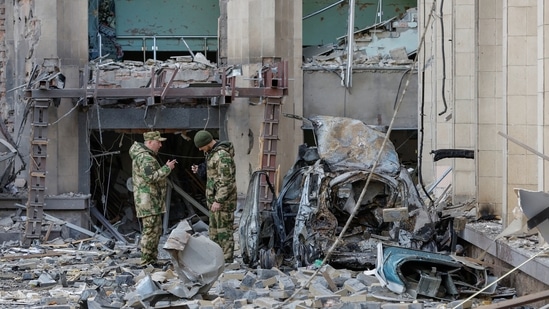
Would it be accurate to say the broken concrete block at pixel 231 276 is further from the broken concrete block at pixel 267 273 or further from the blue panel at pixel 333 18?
the blue panel at pixel 333 18

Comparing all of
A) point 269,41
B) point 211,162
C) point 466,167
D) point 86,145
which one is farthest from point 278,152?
point 211,162

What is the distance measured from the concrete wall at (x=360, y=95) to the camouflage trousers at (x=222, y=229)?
1172 cm

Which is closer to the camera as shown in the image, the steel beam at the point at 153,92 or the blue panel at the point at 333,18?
the steel beam at the point at 153,92

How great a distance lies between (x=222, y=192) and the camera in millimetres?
16094

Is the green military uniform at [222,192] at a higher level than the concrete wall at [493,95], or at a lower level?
Result: lower

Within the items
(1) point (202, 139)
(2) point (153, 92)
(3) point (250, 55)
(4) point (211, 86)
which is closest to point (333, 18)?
(3) point (250, 55)

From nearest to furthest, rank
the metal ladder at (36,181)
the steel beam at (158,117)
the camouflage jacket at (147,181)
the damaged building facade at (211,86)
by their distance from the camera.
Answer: the camouflage jacket at (147,181)
the metal ladder at (36,181)
the damaged building facade at (211,86)
the steel beam at (158,117)

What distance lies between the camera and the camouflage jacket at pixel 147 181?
16.4 meters

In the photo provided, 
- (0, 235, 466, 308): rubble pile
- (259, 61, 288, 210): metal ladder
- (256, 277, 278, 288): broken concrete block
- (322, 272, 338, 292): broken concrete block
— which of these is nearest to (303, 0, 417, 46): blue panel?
(259, 61, 288, 210): metal ladder

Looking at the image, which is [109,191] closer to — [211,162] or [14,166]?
[14,166]

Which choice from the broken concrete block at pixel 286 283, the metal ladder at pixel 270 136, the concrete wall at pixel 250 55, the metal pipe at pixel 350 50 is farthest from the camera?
the metal pipe at pixel 350 50

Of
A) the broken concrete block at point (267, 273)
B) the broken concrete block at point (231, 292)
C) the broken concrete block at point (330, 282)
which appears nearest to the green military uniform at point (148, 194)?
the broken concrete block at point (267, 273)

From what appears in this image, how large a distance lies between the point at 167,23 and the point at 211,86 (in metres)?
5.61

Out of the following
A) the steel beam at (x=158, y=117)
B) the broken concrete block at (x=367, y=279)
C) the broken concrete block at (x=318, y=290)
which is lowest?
the broken concrete block at (x=318, y=290)
